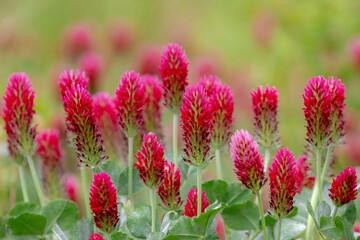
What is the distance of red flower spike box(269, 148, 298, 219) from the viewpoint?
3.62 ft

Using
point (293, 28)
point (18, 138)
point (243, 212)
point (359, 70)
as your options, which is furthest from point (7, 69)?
point (243, 212)

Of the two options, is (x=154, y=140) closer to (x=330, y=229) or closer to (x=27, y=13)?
(x=330, y=229)

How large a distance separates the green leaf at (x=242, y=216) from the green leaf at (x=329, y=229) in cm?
19

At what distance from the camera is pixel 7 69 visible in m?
4.11

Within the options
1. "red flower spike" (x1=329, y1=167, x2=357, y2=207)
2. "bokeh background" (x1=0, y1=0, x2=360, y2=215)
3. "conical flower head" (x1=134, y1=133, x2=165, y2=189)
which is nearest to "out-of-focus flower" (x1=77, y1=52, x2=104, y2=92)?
"bokeh background" (x1=0, y1=0, x2=360, y2=215)

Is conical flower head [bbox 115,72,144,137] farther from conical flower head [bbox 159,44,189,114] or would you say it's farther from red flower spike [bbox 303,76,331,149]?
red flower spike [bbox 303,76,331,149]

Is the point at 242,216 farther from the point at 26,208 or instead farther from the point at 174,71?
the point at 26,208

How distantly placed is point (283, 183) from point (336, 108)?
23 cm

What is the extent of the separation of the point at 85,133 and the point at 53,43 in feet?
16.4

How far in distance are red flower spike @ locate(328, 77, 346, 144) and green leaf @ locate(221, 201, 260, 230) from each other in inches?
8.1

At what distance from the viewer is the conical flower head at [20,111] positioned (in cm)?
135

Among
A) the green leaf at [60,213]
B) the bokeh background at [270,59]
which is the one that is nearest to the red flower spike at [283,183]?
the green leaf at [60,213]

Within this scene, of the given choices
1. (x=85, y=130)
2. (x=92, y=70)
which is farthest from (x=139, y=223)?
(x=92, y=70)

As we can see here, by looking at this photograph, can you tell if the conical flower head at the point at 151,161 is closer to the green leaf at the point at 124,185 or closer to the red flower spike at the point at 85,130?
the red flower spike at the point at 85,130
